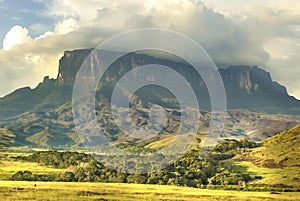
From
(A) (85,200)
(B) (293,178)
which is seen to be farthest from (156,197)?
(B) (293,178)

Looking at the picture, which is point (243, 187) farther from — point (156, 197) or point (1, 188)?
point (1, 188)

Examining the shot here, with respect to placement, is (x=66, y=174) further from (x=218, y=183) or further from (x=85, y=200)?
(x=85, y=200)

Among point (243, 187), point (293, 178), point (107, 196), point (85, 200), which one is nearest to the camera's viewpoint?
point (85, 200)

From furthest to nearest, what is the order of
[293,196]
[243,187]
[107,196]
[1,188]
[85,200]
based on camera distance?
[243,187] < [293,196] < [1,188] < [107,196] < [85,200]

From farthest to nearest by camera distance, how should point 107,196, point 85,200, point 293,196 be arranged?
point 293,196 < point 107,196 < point 85,200

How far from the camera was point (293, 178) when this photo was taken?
196m

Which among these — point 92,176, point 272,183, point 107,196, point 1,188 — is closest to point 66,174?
point 92,176

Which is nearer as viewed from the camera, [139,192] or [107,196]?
[107,196]

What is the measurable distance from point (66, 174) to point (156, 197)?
79.1m

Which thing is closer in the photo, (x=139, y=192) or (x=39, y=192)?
(x=39, y=192)

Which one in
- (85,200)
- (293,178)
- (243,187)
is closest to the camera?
(85,200)

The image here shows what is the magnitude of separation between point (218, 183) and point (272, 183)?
78.7ft

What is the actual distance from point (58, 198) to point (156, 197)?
30.4m

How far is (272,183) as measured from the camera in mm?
190250
